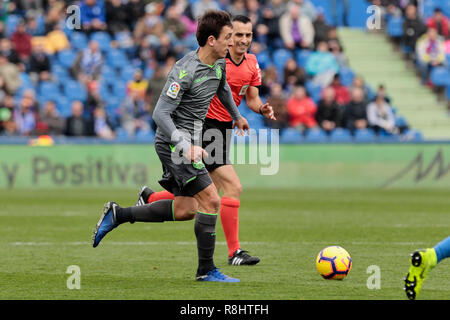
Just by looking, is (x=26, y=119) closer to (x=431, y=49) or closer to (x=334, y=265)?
(x=431, y=49)

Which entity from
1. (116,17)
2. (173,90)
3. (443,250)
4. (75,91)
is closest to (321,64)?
(116,17)

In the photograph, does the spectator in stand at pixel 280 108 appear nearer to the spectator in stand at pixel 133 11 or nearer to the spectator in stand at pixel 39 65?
the spectator in stand at pixel 133 11

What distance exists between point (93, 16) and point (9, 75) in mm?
2923

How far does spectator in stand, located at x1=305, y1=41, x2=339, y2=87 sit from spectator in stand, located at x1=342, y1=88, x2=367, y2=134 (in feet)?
4.80

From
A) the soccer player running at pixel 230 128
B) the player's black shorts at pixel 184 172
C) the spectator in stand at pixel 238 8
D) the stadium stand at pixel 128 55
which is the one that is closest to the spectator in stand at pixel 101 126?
the stadium stand at pixel 128 55

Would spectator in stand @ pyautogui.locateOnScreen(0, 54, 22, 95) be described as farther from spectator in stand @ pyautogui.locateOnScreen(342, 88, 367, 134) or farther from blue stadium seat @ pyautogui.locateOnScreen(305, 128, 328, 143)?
spectator in stand @ pyautogui.locateOnScreen(342, 88, 367, 134)

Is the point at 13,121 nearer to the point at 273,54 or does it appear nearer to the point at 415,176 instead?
the point at 273,54

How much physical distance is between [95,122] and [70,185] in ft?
5.76

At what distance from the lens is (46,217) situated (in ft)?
44.4

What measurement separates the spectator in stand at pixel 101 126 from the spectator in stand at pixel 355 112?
5.48 metres

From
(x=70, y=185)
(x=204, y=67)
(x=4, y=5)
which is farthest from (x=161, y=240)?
(x=4, y=5)

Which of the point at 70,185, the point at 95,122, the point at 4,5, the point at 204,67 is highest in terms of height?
the point at 4,5

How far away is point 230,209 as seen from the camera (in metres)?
8.92

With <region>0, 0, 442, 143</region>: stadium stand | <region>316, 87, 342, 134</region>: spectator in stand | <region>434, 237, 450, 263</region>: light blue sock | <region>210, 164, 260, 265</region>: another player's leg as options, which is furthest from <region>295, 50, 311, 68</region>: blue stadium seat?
<region>434, 237, 450, 263</region>: light blue sock
